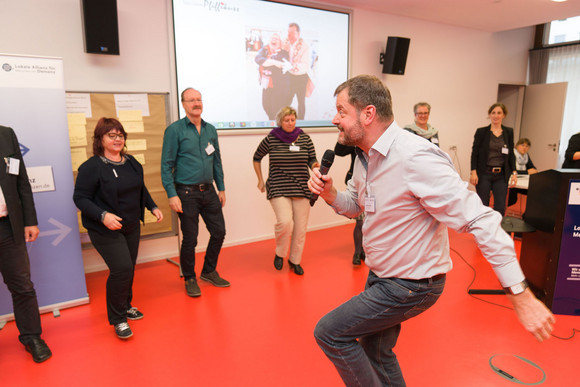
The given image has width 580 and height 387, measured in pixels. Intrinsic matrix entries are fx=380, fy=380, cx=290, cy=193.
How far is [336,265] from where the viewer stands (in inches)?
164

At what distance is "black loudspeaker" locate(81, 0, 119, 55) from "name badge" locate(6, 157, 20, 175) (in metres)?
1.63

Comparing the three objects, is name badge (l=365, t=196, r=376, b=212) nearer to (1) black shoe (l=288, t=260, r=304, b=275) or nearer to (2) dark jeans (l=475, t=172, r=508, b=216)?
(1) black shoe (l=288, t=260, r=304, b=275)

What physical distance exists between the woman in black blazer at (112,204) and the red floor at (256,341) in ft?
1.04

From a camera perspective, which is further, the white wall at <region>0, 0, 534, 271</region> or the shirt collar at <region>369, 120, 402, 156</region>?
the white wall at <region>0, 0, 534, 271</region>

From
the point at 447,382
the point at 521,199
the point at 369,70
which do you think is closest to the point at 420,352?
the point at 447,382

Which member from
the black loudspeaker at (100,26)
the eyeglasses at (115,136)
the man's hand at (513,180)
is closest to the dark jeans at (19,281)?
the eyeglasses at (115,136)

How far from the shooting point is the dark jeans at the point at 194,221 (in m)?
3.36

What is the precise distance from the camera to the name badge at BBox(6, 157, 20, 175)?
7.66ft

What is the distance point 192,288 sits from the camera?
344 cm

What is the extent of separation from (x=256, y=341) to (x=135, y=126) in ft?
8.46

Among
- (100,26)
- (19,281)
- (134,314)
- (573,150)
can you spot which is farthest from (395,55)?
(19,281)

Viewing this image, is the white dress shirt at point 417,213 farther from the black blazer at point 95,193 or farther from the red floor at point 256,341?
the black blazer at point 95,193

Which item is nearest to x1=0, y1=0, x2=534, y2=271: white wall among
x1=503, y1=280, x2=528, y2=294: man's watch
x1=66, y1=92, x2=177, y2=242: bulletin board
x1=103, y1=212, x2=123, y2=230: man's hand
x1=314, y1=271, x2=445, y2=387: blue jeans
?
x1=66, y1=92, x2=177, y2=242: bulletin board

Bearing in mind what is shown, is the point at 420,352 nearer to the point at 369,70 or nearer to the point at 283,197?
the point at 283,197
